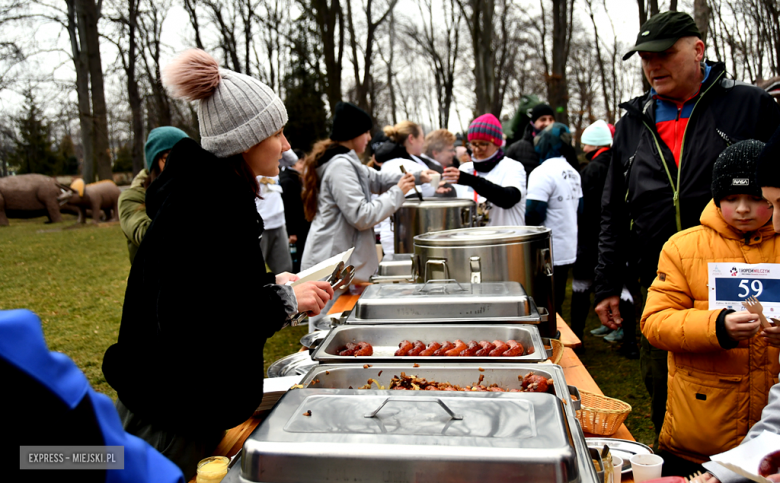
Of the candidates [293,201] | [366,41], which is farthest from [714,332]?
[366,41]

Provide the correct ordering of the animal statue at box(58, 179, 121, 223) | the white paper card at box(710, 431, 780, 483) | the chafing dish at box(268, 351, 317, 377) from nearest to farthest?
the white paper card at box(710, 431, 780, 483), the chafing dish at box(268, 351, 317, 377), the animal statue at box(58, 179, 121, 223)

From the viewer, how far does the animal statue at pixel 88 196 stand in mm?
19734

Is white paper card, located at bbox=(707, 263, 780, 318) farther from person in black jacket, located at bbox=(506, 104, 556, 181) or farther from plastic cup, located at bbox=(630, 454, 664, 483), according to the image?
person in black jacket, located at bbox=(506, 104, 556, 181)

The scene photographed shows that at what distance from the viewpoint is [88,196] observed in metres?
19.9

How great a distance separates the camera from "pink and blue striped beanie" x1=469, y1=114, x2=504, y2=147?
4.86m

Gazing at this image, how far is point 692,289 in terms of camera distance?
7.61ft

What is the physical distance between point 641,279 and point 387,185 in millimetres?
2393

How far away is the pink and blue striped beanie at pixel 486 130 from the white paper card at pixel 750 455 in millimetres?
3747

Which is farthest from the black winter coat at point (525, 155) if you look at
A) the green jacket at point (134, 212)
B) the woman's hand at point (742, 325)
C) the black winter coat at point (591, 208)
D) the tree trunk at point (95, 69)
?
the tree trunk at point (95, 69)

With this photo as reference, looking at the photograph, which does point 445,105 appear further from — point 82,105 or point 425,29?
point 82,105

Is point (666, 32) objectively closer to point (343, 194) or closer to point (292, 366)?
point (343, 194)

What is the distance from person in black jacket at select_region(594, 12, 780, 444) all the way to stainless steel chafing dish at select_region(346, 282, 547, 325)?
0.89m

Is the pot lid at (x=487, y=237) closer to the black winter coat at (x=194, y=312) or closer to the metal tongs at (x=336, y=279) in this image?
the metal tongs at (x=336, y=279)

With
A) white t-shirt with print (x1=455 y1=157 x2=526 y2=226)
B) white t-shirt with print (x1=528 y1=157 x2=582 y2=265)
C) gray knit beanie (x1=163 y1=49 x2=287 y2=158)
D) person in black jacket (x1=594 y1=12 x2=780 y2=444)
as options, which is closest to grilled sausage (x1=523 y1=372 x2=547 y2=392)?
gray knit beanie (x1=163 y1=49 x2=287 y2=158)
